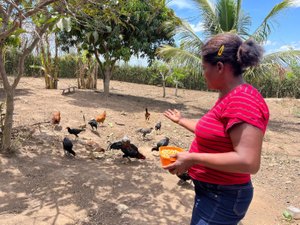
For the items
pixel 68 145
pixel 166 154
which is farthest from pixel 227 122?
pixel 68 145

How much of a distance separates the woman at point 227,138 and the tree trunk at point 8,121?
153 inches

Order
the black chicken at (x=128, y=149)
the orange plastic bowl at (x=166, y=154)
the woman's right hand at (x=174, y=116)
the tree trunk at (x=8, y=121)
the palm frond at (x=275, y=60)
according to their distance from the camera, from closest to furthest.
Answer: the orange plastic bowl at (x=166, y=154) < the woman's right hand at (x=174, y=116) < the tree trunk at (x=8, y=121) < the black chicken at (x=128, y=149) < the palm frond at (x=275, y=60)

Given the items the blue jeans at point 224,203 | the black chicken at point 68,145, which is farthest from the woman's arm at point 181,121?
the black chicken at point 68,145

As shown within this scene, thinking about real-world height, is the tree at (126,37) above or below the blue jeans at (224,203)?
above

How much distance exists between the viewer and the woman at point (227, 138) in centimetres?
147

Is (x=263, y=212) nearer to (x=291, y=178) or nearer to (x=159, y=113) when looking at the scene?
(x=291, y=178)

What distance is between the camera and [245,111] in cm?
149

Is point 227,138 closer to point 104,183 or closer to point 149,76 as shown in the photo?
point 104,183

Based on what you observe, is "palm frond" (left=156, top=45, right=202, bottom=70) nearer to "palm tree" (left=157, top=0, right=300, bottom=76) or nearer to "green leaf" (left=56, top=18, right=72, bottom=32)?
"palm tree" (left=157, top=0, right=300, bottom=76)

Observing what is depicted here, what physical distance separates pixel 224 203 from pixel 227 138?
0.35 metres

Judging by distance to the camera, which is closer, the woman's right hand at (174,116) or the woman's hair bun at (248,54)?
the woman's hair bun at (248,54)

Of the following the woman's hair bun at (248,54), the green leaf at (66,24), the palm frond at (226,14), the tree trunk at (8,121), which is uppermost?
the palm frond at (226,14)

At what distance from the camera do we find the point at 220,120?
1610 mm

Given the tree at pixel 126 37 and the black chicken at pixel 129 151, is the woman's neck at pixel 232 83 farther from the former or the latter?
the tree at pixel 126 37
